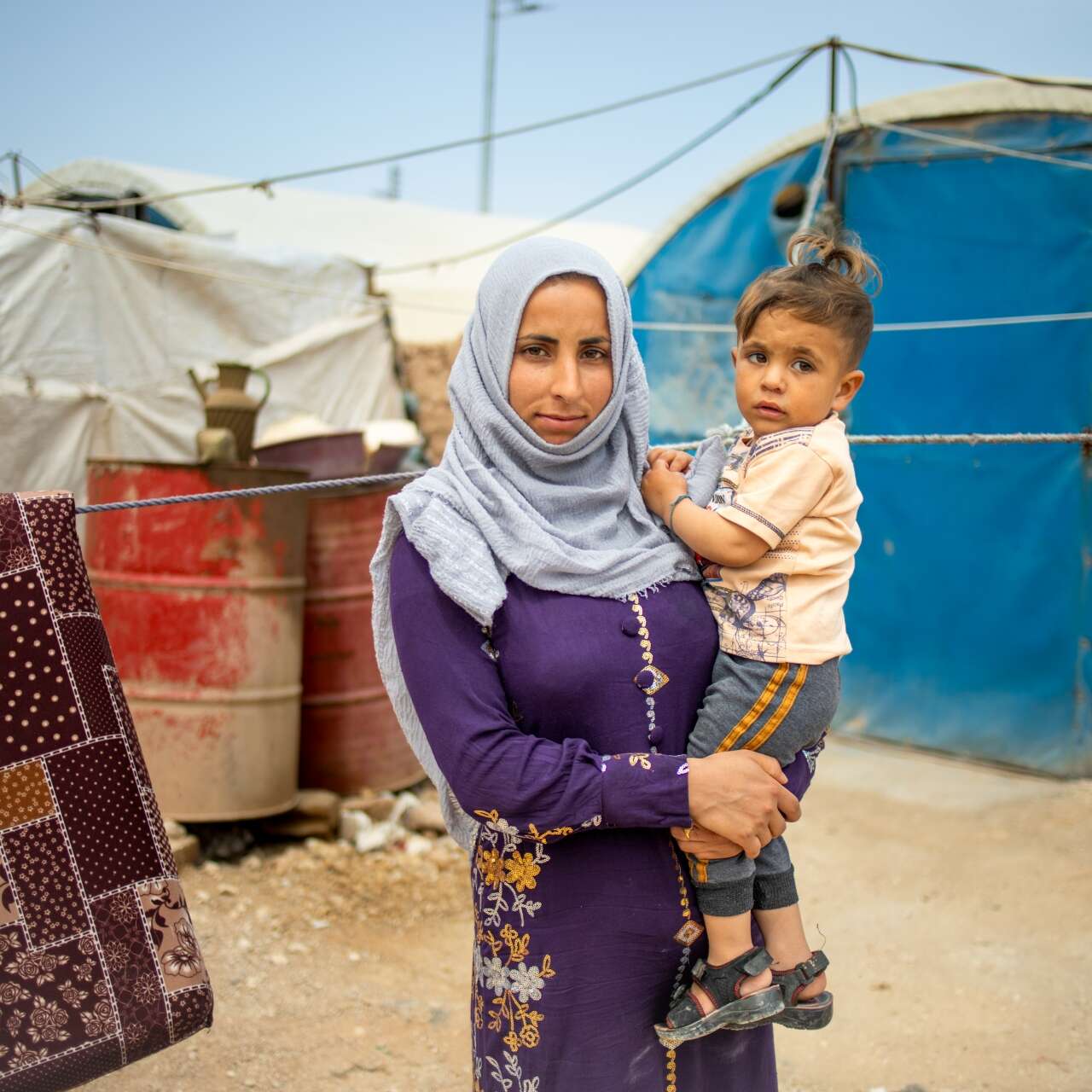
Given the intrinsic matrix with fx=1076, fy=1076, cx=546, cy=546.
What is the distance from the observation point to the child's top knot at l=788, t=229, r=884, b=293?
5.21 ft

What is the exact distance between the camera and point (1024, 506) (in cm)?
513

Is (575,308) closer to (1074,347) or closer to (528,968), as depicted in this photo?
(528,968)

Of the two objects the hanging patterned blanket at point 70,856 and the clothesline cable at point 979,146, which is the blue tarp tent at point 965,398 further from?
the hanging patterned blanket at point 70,856

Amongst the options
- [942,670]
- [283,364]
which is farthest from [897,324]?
[283,364]

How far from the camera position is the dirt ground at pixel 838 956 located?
2863 mm

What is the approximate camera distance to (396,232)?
79.3ft

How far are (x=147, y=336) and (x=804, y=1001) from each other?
5.82 metres

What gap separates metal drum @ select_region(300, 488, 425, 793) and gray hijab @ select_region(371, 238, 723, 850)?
3057 millimetres

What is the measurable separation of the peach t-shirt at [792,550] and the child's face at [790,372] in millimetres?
32

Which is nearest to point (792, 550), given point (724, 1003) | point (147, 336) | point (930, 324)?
point (724, 1003)

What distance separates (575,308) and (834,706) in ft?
2.12

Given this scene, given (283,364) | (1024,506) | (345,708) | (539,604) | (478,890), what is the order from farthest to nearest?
(283,364), (1024,506), (345,708), (478,890), (539,604)

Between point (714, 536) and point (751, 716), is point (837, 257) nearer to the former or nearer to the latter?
point (714, 536)

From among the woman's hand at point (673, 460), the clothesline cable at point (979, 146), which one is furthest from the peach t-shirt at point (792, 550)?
the clothesline cable at point (979, 146)
